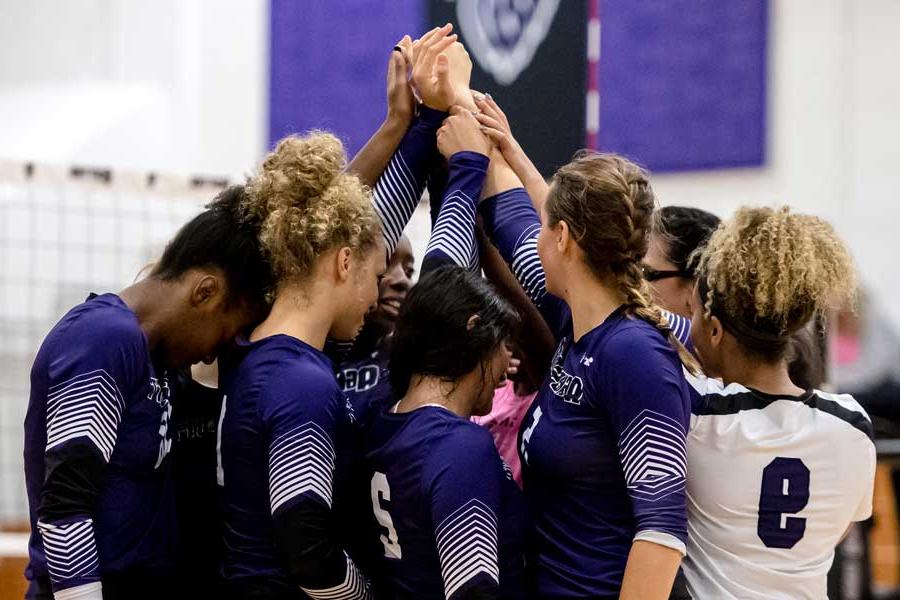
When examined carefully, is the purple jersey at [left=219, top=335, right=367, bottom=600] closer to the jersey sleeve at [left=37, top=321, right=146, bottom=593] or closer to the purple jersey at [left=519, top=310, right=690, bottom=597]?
the jersey sleeve at [left=37, top=321, right=146, bottom=593]

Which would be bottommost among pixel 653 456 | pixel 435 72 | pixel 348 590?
pixel 348 590

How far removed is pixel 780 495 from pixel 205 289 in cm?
129

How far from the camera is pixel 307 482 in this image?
2.30 metres

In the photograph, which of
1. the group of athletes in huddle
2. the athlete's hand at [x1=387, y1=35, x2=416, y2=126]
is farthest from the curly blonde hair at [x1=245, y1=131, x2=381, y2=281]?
the athlete's hand at [x1=387, y1=35, x2=416, y2=126]

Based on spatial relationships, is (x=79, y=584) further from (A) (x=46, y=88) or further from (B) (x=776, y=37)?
(A) (x=46, y=88)

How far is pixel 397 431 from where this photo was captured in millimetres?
Answer: 2385

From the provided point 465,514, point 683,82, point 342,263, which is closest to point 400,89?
Answer: point 342,263

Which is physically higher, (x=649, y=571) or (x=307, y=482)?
(x=307, y=482)

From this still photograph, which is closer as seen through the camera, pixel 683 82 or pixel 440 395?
pixel 440 395

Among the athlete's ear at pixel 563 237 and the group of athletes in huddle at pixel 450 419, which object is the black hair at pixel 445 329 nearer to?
the group of athletes in huddle at pixel 450 419

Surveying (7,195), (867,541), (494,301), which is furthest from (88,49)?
(494,301)

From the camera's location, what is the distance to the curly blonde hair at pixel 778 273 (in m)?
2.36

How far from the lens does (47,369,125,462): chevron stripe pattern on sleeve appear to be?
2301 millimetres

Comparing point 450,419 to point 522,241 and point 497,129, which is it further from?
point 497,129
